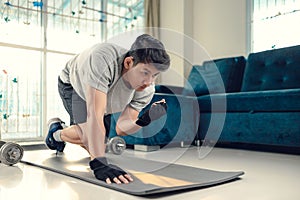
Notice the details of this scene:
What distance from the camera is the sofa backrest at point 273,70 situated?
2818 millimetres

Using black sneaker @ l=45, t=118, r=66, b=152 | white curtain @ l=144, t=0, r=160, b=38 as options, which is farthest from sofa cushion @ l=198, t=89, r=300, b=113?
white curtain @ l=144, t=0, r=160, b=38

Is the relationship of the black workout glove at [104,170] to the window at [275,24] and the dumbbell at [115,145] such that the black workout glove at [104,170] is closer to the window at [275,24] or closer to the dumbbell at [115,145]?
the dumbbell at [115,145]

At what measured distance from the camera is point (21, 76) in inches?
155

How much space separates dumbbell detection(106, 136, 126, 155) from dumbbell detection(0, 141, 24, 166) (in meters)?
0.53

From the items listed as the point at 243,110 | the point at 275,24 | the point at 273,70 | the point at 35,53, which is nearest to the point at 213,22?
the point at 275,24

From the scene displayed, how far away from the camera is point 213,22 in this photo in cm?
429

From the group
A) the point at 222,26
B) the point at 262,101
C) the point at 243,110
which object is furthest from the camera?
the point at 222,26

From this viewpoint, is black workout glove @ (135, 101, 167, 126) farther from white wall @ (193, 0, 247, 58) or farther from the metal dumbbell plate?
white wall @ (193, 0, 247, 58)

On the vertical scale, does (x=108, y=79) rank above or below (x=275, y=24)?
below

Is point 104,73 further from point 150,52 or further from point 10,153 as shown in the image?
point 10,153

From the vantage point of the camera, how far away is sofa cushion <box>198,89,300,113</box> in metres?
2.23

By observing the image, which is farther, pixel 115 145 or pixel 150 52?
pixel 115 145

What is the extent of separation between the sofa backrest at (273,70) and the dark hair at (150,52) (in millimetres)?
1938

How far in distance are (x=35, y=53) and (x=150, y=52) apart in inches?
128
